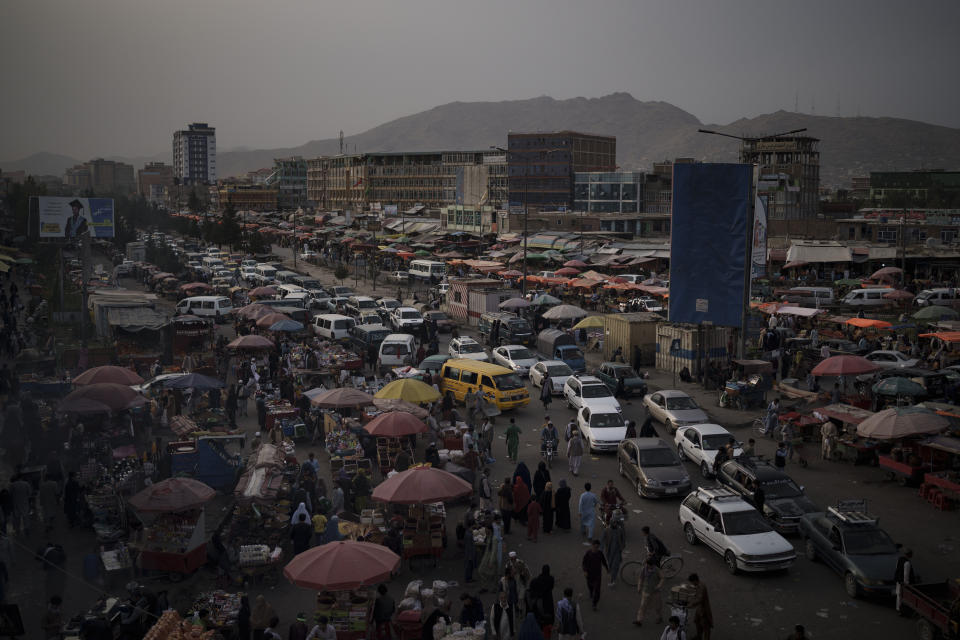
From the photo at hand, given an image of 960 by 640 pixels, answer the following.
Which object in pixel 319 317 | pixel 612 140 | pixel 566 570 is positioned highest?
pixel 612 140

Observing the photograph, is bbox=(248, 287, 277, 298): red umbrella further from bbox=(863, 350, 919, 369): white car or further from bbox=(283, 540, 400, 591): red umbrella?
bbox=(283, 540, 400, 591): red umbrella

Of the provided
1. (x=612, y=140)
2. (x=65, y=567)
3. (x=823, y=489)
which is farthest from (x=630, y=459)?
(x=612, y=140)

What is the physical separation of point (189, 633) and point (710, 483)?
11046 millimetres

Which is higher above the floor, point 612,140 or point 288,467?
point 612,140

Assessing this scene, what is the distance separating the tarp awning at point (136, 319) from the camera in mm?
27989

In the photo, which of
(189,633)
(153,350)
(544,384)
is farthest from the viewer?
(153,350)

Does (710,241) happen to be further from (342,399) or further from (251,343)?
(251,343)

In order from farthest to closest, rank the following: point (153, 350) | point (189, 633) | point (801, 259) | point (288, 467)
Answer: point (801, 259) < point (153, 350) < point (288, 467) < point (189, 633)

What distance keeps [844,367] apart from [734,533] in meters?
11.2

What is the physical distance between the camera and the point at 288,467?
16.4m

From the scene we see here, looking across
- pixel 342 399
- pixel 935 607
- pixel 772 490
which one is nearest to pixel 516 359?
pixel 342 399

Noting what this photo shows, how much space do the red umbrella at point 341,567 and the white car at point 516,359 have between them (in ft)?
51.1

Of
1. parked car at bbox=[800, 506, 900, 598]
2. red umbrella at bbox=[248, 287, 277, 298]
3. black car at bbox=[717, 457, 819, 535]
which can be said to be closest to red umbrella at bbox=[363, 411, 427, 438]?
black car at bbox=[717, 457, 819, 535]

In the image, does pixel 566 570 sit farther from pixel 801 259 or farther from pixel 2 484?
pixel 801 259
